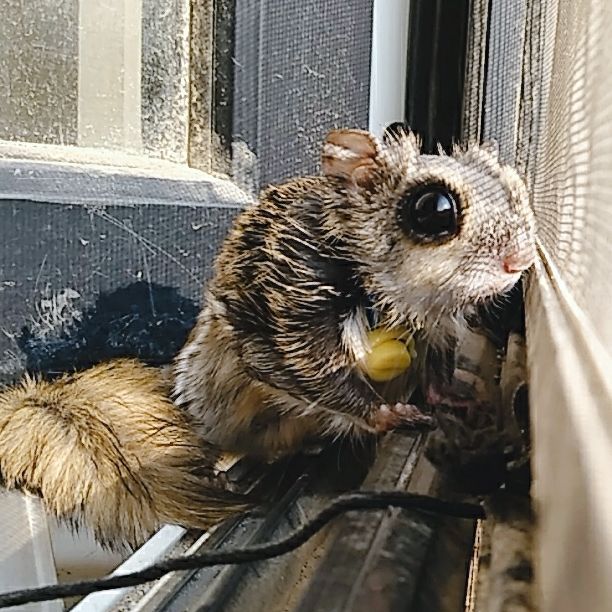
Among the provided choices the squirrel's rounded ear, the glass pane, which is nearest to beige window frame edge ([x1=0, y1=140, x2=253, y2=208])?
the glass pane

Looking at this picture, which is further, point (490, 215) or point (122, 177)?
point (122, 177)

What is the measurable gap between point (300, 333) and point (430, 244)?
0.15 metres

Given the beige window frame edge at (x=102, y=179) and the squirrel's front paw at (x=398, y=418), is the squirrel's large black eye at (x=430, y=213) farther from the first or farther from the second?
the beige window frame edge at (x=102, y=179)

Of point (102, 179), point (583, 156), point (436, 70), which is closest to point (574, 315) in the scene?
point (583, 156)

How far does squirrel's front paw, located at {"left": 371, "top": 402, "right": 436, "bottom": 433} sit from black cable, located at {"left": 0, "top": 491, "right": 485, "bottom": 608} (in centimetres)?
28

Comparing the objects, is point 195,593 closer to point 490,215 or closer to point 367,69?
point 490,215

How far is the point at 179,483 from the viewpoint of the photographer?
805 mm

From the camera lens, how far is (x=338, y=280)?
0.88 metres

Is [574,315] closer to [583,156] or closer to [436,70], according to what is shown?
[583,156]

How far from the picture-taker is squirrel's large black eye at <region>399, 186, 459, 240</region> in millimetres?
796

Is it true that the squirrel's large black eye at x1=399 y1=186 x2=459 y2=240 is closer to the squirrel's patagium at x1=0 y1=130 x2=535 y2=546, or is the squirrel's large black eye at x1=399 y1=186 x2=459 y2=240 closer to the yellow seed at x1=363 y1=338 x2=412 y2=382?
the squirrel's patagium at x1=0 y1=130 x2=535 y2=546

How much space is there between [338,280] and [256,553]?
0.44m

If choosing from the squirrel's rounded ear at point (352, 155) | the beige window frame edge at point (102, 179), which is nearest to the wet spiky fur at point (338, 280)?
the squirrel's rounded ear at point (352, 155)

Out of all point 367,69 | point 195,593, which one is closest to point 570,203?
point 195,593
